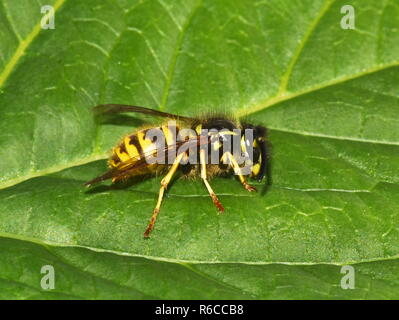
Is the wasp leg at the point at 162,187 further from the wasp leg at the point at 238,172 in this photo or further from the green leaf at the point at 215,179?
the wasp leg at the point at 238,172

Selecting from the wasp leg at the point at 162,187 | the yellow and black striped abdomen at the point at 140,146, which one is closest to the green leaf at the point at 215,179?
the wasp leg at the point at 162,187

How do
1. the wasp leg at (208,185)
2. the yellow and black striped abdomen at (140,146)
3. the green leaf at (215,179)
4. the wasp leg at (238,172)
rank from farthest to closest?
the yellow and black striped abdomen at (140,146)
the wasp leg at (238,172)
the wasp leg at (208,185)
the green leaf at (215,179)

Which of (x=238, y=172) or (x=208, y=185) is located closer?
(x=208, y=185)

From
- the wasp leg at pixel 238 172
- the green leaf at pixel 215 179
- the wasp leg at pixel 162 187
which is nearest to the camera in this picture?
the green leaf at pixel 215 179

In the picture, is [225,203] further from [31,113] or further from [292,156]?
[31,113]

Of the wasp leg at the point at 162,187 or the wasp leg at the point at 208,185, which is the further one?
the wasp leg at the point at 208,185

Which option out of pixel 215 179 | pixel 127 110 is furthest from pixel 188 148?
pixel 127 110

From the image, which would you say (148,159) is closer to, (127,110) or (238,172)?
(127,110)

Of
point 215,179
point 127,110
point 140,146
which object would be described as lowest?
point 215,179
